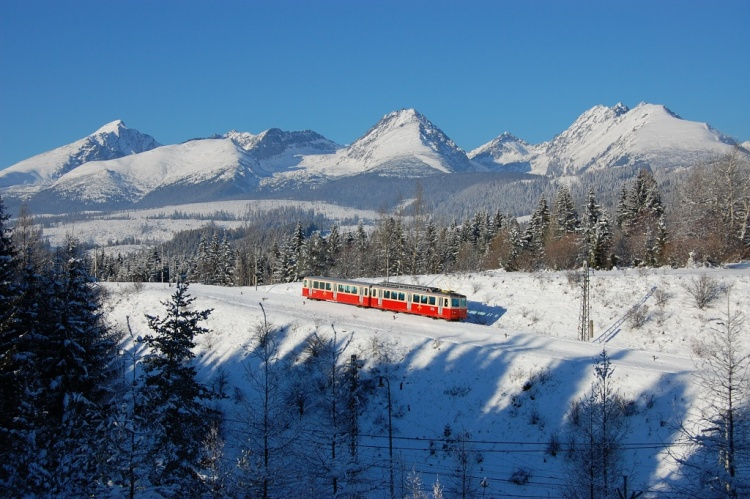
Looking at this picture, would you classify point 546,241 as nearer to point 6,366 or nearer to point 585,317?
point 585,317

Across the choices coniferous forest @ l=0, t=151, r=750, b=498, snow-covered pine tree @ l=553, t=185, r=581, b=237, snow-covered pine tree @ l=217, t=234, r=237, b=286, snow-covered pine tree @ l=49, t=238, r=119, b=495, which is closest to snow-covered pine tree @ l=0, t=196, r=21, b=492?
coniferous forest @ l=0, t=151, r=750, b=498

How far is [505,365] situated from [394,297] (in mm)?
13192

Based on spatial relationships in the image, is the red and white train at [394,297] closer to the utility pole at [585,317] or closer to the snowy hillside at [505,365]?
the snowy hillside at [505,365]

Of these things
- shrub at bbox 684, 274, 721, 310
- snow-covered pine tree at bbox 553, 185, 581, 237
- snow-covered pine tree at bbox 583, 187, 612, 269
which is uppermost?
snow-covered pine tree at bbox 553, 185, 581, 237

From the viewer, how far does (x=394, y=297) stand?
41938 mm

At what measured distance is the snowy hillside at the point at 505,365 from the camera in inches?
954

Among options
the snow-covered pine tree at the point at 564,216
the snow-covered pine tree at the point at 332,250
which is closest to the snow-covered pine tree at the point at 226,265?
the snow-covered pine tree at the point at 332,250

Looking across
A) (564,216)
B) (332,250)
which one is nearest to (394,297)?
(564,216)

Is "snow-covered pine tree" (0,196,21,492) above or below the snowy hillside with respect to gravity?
above

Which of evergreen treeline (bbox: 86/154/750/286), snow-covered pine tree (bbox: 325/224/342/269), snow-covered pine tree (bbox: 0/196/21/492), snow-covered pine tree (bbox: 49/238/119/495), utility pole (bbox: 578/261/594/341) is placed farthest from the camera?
snow-covered pine tree (bbox: 325/224/342/269)

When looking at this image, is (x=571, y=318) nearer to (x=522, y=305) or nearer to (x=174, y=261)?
(x=522, y=305)

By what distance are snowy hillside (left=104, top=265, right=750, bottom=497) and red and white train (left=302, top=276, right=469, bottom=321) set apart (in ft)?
2.97

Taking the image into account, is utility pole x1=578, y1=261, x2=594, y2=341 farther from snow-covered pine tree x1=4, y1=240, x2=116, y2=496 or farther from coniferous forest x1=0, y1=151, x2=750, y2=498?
snow-covered pine tree x1=4, y1=240, x2=116, y2=496

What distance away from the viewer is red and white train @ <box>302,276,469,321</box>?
39094 millimetres
